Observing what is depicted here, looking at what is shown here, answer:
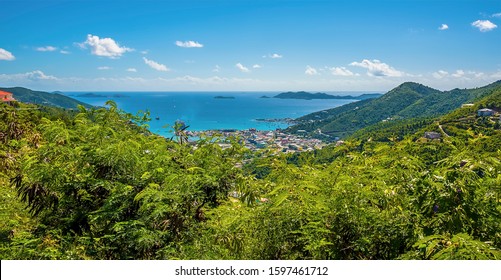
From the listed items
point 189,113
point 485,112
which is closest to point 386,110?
point 485,112

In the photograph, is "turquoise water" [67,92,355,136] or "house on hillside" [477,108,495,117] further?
"house on hillside" [477,108,495,117]

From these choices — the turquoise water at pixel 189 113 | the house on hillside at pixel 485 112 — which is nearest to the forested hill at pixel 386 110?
the turquoise water at pixel 189 113

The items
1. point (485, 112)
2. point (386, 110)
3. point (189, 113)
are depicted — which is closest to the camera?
point (485, 112)

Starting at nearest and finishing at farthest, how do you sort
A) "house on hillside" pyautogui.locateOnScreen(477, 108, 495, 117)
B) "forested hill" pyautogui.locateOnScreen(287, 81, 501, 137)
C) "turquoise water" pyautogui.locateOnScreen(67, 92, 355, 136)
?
"turquoise water" pyautogui.locateOnScreen(67, 92, 355, 136) < "house on hillside" pyautogui.locateOnScreen(477, 108, 495, 117) < "forested hill" pyautogui.locateOnScreen(287, 81, 501, 137)

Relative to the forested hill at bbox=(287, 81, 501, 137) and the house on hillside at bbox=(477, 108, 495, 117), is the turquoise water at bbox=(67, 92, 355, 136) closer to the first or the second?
the forested hill at bbox=(287, 81, 501, 137)

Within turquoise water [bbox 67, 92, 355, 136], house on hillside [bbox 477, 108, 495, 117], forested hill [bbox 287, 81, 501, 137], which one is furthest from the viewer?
forested hill [bbox 287, 81, 501, 137]

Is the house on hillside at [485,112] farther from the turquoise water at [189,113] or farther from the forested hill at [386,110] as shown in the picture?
the turquoise water at [189,113]

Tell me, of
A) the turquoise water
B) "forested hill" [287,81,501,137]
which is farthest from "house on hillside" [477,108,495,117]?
the turquoise water

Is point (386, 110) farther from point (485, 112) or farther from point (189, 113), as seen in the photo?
point (189, 113)
